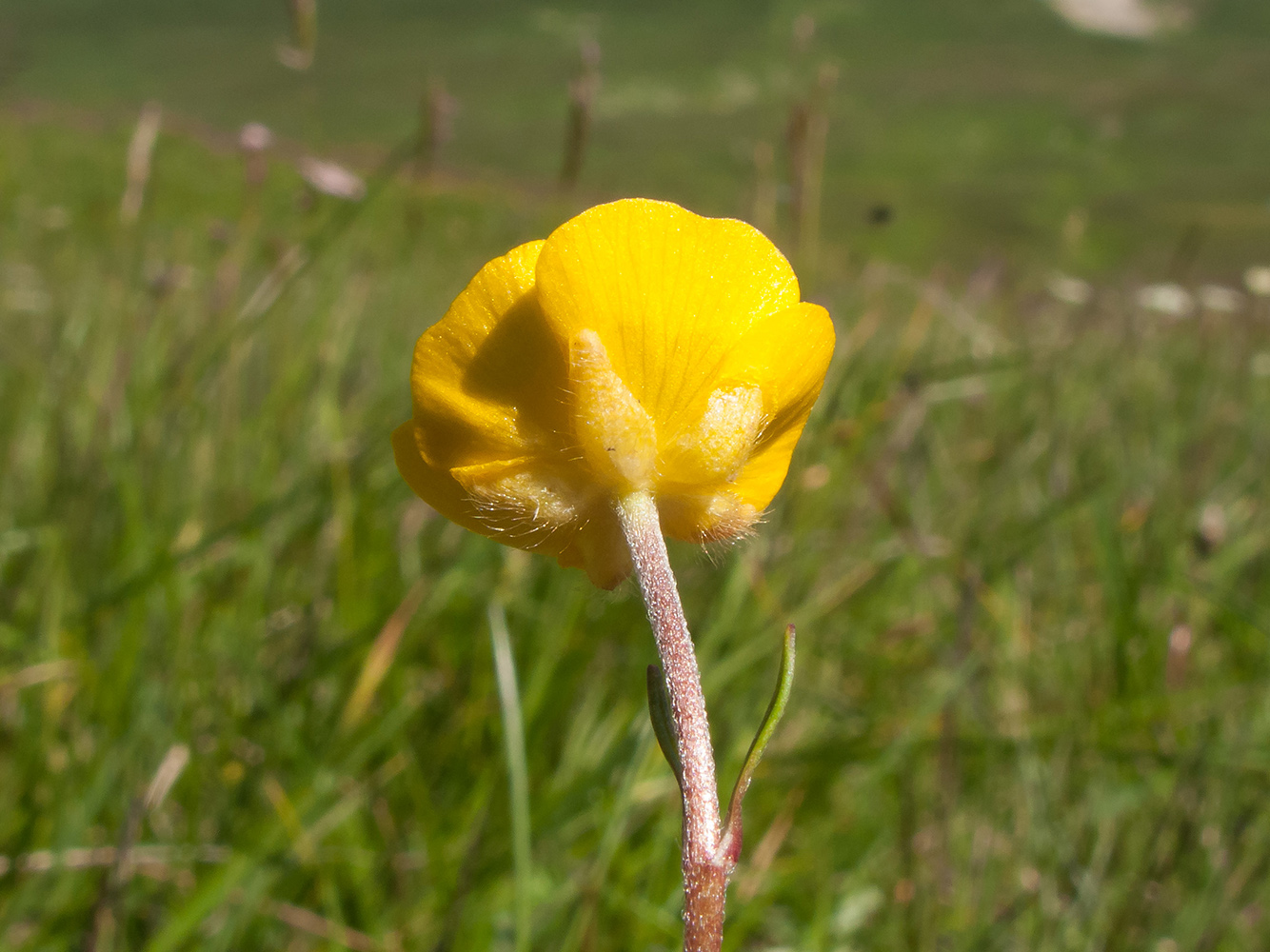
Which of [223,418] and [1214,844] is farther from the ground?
[1214,844]

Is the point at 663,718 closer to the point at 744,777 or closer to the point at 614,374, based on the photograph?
the point at 744,777

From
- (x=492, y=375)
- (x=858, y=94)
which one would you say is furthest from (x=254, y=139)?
(x=858, y=94)

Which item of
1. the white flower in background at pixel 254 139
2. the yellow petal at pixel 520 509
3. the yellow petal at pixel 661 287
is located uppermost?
the yellow petal at pixel 661 287

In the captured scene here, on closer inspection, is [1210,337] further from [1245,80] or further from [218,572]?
[1245,80]

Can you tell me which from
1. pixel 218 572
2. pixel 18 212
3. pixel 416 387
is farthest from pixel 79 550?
pixel 18 212

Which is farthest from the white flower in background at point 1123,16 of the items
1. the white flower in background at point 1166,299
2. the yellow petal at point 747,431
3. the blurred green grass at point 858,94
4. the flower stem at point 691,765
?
the flower stem at point 691,765

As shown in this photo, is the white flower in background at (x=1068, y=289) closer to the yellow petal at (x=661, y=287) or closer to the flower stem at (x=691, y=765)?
the yellow petal at (x=661, y=287)
